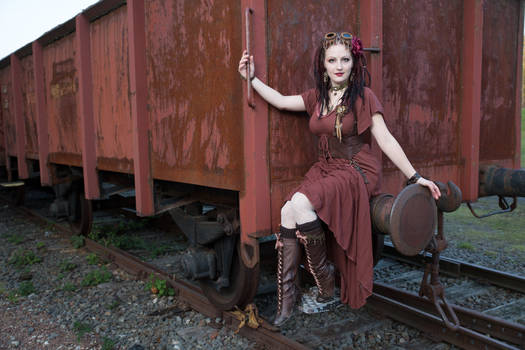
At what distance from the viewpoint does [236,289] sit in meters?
3.47

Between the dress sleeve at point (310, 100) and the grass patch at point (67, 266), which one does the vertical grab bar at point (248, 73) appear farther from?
the grass patch at point (67, 266)

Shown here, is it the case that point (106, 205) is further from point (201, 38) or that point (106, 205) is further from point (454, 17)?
point (454, 17)

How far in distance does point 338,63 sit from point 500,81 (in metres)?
2.34

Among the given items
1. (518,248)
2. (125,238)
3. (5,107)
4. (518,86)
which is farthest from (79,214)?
(518,248)

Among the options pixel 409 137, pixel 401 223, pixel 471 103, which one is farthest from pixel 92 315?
pixel 471 103

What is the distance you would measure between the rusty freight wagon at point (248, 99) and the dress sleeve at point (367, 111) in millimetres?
438

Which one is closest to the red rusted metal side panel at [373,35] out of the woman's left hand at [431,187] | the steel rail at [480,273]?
the woman's left hand at [431,187]

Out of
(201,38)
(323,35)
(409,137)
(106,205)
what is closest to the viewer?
(323,35)

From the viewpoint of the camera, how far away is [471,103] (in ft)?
12.1

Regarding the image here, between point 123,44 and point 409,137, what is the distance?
9.24 ft

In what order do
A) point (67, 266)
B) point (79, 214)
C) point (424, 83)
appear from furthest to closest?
1. point (79, 214)
2. point (67, 266)
3. point (424, 83)

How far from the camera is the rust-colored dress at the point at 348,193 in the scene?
2562 millimetres

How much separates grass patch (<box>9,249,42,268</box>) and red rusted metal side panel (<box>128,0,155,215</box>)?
8.51 ft

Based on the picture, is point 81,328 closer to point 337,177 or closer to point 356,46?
point 337,177
